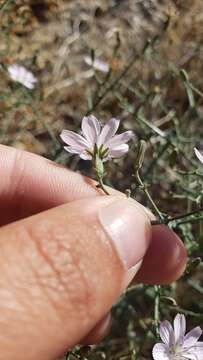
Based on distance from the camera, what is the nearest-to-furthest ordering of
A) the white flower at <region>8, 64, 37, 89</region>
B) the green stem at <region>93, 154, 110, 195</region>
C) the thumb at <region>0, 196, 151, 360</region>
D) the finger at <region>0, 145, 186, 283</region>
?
the thumb at <region>0, 196, 151, 360</region> → the green stem at <region>93, 154, 110, 195</region> → the finger at <region>0, 145, 186, 283</region> → the white flower at <region>8, 64, 37, 89</region>

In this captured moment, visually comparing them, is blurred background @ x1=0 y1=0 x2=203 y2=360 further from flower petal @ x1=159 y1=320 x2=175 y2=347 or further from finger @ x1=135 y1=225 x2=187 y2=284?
flower petal @ x1=159 y1=320 x2=175 y2=347

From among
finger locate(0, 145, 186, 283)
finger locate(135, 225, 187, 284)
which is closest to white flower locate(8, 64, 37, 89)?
finger locate(0, 145, 186, 283)

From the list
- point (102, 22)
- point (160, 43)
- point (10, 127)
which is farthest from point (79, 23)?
point (10, 127)

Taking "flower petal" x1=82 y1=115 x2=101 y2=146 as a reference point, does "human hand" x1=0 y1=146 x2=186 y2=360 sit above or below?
below

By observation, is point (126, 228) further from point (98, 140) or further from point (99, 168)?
point (98, 140)

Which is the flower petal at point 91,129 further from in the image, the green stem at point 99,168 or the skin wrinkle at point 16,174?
the skin wrinkle at point 16,174

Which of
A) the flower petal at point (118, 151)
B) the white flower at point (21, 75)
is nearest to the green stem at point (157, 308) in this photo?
the flower petal at point (118, 151)

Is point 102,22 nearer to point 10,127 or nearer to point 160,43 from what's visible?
point 160,43
